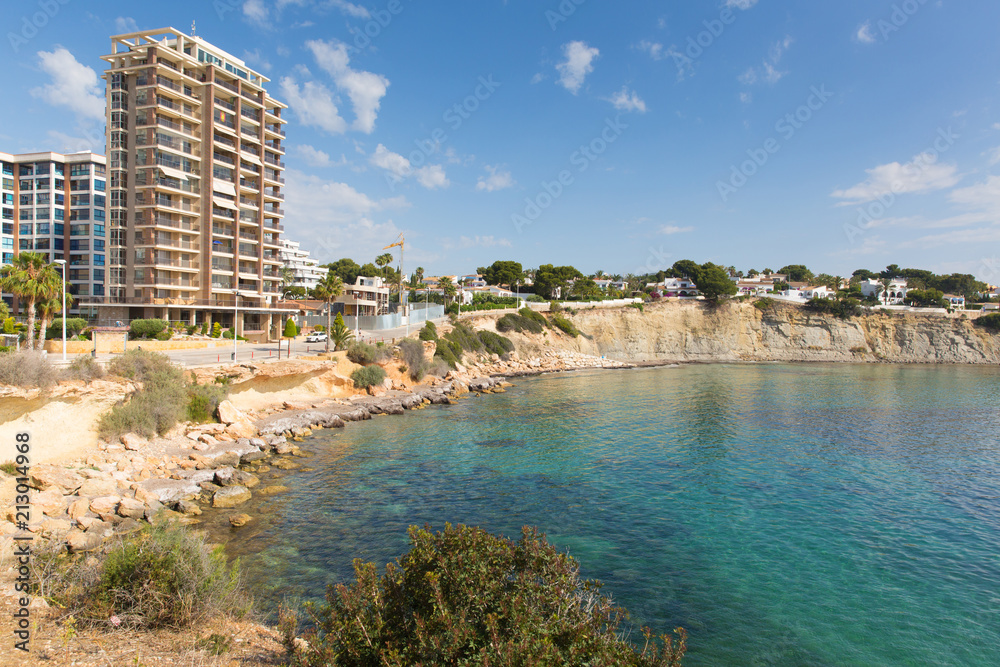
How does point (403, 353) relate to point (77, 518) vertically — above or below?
above

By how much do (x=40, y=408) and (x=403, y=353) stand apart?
2630 centimetres

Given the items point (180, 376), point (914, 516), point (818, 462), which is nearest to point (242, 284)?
point (180, 376)

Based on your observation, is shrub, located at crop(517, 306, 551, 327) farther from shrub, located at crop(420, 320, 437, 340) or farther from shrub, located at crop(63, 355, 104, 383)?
shrub, located at crop(63, 355, 104, 383)

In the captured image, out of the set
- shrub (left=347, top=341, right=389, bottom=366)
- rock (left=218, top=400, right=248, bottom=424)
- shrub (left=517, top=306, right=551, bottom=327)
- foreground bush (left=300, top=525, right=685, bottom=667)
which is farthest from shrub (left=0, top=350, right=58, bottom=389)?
shrub (left=517, top=306, right=551, bottom=327)

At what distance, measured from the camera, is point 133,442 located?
20719mm

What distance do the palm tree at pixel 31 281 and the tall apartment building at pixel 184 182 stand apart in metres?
11.8

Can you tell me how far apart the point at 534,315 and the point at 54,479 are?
64648 millimetres

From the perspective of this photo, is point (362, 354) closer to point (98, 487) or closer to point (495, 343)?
point (98, 487)

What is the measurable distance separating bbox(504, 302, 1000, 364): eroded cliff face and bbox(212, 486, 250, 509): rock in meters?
73.3

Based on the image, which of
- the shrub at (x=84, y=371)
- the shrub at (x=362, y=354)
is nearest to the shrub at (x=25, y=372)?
the shrub at (x=84, y=371)

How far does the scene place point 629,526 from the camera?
1648 centimetres

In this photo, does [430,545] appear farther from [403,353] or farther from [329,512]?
[403,353]

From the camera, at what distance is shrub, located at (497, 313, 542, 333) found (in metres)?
71.6

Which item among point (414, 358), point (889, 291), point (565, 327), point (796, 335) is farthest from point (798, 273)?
point (414, 358)
